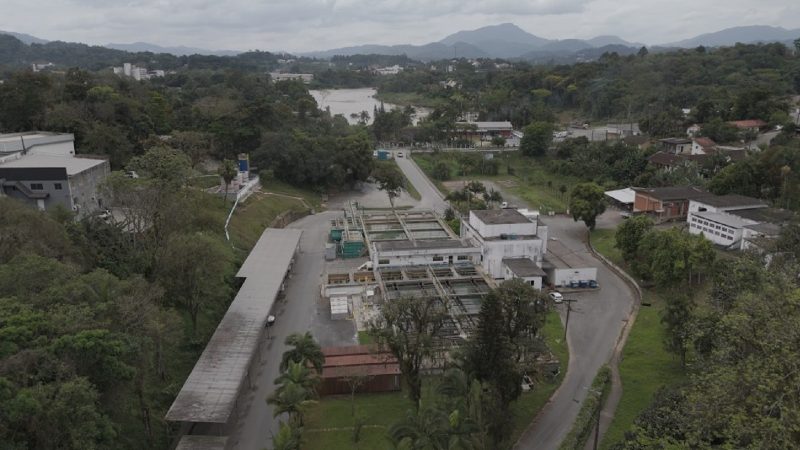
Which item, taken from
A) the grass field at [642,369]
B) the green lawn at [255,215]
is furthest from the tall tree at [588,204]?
the green lawn at [255,215]

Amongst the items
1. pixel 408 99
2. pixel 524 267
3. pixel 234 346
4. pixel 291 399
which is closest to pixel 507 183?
pixel 524 267

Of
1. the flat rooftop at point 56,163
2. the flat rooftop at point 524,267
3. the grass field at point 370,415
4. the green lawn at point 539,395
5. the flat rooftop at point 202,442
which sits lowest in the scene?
the grass field at point 370,415

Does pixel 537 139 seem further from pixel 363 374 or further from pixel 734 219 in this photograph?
pixel 363 374

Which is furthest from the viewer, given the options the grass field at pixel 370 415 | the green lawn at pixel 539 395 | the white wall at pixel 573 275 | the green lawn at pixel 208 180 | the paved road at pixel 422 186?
the paved road at pixel 422 186

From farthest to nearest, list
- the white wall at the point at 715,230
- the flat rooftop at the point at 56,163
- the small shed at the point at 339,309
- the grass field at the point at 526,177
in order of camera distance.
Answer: the grass field at the point at 526,177 < the white wall at the point at 715,230 < the flat rooftop at the point at 56,163 < the small shed at the point at 339,309

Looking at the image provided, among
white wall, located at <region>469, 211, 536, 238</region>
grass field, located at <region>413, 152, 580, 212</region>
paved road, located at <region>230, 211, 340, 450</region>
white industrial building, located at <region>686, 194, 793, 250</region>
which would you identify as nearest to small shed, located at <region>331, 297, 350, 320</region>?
paved road, located at <region>230, 211, 340, 450</region>

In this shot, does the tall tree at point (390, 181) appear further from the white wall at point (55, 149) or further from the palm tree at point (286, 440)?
the palm tree at point (286, 440)

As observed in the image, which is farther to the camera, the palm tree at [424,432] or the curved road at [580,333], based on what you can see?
the curved road at [580,333]
